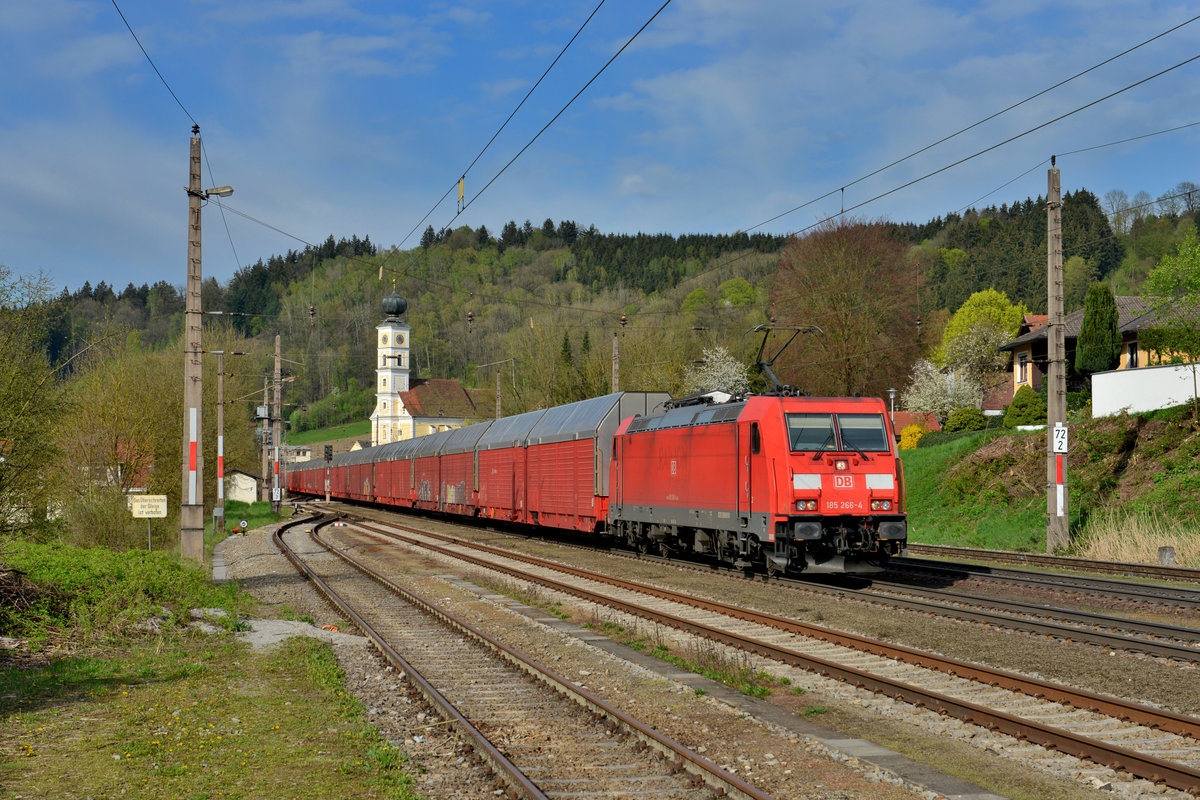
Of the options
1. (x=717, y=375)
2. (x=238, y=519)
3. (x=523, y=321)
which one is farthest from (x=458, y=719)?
(x=523, y=321)

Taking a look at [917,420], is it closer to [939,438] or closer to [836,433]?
[939,438]

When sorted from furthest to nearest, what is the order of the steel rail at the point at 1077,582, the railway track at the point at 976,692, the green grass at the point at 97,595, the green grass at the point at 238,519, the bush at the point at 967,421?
the bush at the point at 967,421 → the green grass at the point at 238,519 → the steel rail at the point at 1077,582 → the green grass at the point at 97,595 → the railway track at the point at 976,692

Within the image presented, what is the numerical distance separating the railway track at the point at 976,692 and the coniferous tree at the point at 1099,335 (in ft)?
141

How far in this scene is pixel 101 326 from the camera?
2991cm

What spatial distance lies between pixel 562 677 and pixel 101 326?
25424 millimetres

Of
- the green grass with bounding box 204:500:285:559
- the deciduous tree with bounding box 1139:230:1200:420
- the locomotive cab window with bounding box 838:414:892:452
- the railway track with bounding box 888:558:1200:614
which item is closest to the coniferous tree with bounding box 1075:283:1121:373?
the deciduous tree with bounding box 1139:230:1200:420

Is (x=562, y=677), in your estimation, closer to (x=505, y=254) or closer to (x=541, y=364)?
(x=541, y=364)

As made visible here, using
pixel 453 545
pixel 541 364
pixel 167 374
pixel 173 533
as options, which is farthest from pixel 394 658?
pixel 541 364

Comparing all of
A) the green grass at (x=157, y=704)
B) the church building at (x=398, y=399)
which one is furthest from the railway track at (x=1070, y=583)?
the church building at (x=398, y=399)

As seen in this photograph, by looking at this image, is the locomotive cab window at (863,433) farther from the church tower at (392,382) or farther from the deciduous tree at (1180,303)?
the church tower at (392,382)

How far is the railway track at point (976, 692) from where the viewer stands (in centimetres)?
704

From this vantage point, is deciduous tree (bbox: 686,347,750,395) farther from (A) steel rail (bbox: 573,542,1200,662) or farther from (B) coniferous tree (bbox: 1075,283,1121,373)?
(A) steel rail (bbox: 573,542,1200,662)

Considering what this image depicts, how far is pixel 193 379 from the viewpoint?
18.2 metres

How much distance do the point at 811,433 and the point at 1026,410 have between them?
33.5 meters
